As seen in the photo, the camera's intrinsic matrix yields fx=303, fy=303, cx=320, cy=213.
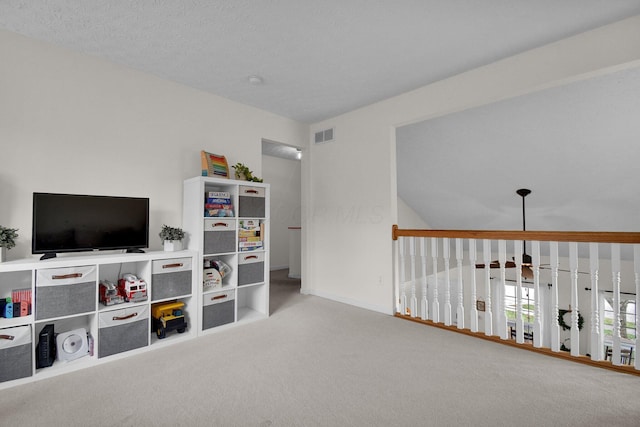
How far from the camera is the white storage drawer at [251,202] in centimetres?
332

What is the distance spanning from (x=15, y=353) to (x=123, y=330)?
63cm

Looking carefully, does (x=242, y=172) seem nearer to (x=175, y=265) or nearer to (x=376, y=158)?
(x=175, y=265)

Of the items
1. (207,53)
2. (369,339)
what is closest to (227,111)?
(207,53)

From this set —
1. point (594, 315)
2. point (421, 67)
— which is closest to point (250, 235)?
point (421, 67)

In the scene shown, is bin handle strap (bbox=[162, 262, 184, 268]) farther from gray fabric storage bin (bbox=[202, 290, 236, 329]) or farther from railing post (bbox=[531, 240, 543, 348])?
railing post (bbox=[531, 240, 543, 348])

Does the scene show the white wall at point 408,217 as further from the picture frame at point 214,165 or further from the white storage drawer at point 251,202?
the picture frame at point 214,165

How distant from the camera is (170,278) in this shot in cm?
280

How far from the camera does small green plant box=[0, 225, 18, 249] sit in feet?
7.07

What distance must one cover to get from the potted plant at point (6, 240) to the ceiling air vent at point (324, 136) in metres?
3.47

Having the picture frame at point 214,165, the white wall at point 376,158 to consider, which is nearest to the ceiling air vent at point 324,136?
the white wall at point 376,158

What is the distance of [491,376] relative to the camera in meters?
2.18

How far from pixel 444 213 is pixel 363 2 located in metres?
4.90

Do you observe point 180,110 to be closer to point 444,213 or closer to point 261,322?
point 261,322

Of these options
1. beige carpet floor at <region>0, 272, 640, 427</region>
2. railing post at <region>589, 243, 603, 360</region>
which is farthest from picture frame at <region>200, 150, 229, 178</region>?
railing post at <region>589, 243, 603, 360</region>
